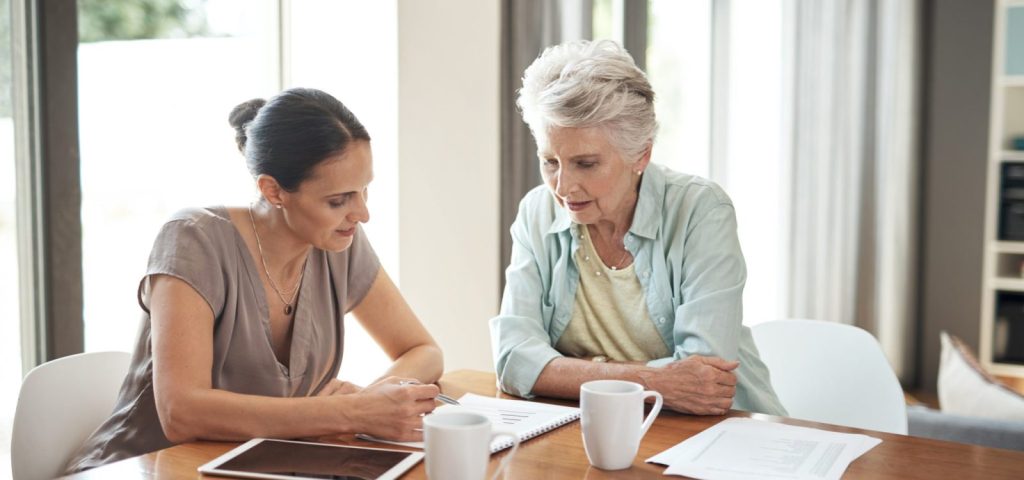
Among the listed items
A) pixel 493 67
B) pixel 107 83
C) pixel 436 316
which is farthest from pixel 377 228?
pixel 107 83

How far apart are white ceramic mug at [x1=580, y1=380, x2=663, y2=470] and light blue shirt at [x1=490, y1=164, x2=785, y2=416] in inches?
17.7

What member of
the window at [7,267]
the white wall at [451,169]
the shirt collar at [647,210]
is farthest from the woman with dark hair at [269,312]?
the white wall at [451,169]

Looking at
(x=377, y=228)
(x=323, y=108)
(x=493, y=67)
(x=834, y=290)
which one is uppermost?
(x=493, y=67)

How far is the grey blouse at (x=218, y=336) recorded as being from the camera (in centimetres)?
155

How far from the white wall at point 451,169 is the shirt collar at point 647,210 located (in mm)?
1077

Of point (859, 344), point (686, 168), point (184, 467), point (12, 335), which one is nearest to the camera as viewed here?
point (184, 467)

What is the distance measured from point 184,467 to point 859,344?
1348mm

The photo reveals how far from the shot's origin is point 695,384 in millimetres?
1535

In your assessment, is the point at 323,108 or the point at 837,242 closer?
the point at 323,108

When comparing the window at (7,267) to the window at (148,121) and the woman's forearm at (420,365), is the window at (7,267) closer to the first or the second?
the window at (148,121)

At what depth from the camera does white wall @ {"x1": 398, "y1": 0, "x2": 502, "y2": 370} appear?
2.88 metres

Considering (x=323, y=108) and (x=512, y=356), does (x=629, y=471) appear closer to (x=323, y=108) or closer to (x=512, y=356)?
(x=512, y=356)

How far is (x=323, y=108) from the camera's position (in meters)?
1.59

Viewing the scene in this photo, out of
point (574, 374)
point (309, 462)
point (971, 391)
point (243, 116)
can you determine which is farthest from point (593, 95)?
point (971, 391)
